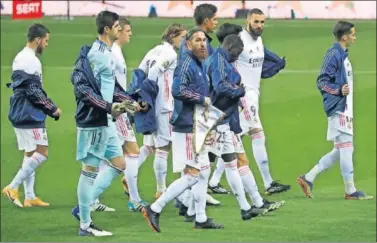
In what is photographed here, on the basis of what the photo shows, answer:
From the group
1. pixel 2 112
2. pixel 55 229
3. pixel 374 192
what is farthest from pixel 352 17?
pixel 55 229

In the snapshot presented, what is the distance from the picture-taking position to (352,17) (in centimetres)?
5697

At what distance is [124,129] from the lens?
1411 cm

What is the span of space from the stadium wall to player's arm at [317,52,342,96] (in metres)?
41.9

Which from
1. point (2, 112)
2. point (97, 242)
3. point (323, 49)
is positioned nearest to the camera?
point (97, 242)

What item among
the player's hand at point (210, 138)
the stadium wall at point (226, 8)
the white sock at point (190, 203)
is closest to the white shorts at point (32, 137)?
the white sock at point (190, 203)

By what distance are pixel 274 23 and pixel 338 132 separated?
37.9m

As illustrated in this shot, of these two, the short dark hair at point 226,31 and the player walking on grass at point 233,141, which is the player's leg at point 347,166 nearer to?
the player walking on grass at point 233,141

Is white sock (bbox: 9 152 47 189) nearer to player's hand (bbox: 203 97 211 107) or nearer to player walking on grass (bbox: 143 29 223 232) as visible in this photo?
player walking on grass (bbox: 143 29 223 232)

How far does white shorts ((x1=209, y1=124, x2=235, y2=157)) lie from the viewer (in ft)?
42.4

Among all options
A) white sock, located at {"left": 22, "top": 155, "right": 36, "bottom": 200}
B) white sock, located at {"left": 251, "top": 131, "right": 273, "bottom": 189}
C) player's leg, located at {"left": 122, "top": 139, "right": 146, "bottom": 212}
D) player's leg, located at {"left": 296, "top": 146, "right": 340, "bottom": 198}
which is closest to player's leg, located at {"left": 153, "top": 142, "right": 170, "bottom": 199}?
player's leg, located at {"left": 122, "top": 139, "right": 146, "bottom": 212}

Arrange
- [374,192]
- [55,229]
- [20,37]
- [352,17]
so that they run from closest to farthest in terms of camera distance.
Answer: [55,229] < [374,192] < [20,37] < [352,17]

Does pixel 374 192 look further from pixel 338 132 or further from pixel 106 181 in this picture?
A: pixel 106 181

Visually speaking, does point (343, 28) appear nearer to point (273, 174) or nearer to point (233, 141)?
point (233, 141)

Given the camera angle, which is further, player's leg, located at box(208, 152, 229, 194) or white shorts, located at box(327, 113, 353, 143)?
player's leg, located at box(208, 152, 229, 194)
